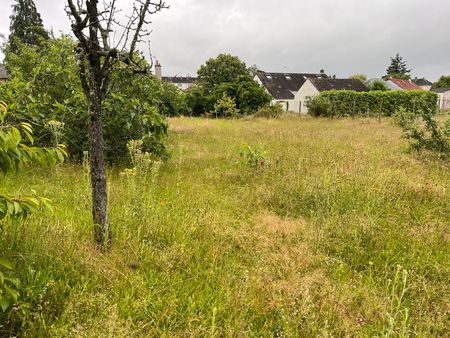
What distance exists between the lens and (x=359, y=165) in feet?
20.8

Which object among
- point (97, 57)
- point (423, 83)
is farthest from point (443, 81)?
point (97, 57)

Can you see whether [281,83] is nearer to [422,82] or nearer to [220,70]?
[220,70]

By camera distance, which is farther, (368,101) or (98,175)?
(368,101)

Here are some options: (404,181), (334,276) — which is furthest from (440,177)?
(334,276)

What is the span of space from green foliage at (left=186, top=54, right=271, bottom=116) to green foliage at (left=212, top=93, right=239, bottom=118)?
107 cm

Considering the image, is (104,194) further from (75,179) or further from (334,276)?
(75,179)

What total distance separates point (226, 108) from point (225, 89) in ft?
8.96

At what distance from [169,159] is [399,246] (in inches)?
195

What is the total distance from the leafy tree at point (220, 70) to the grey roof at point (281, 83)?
680cm

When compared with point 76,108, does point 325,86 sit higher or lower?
higher

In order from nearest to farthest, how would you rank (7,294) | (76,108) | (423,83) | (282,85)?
(7,294) < (76,108) < (282,85) < (423,83)

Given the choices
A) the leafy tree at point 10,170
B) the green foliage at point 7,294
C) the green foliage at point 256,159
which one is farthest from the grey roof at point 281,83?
the green foliage at point 7,294

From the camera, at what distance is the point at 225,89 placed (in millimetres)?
30312

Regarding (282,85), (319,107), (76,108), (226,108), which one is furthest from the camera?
(282,85)
